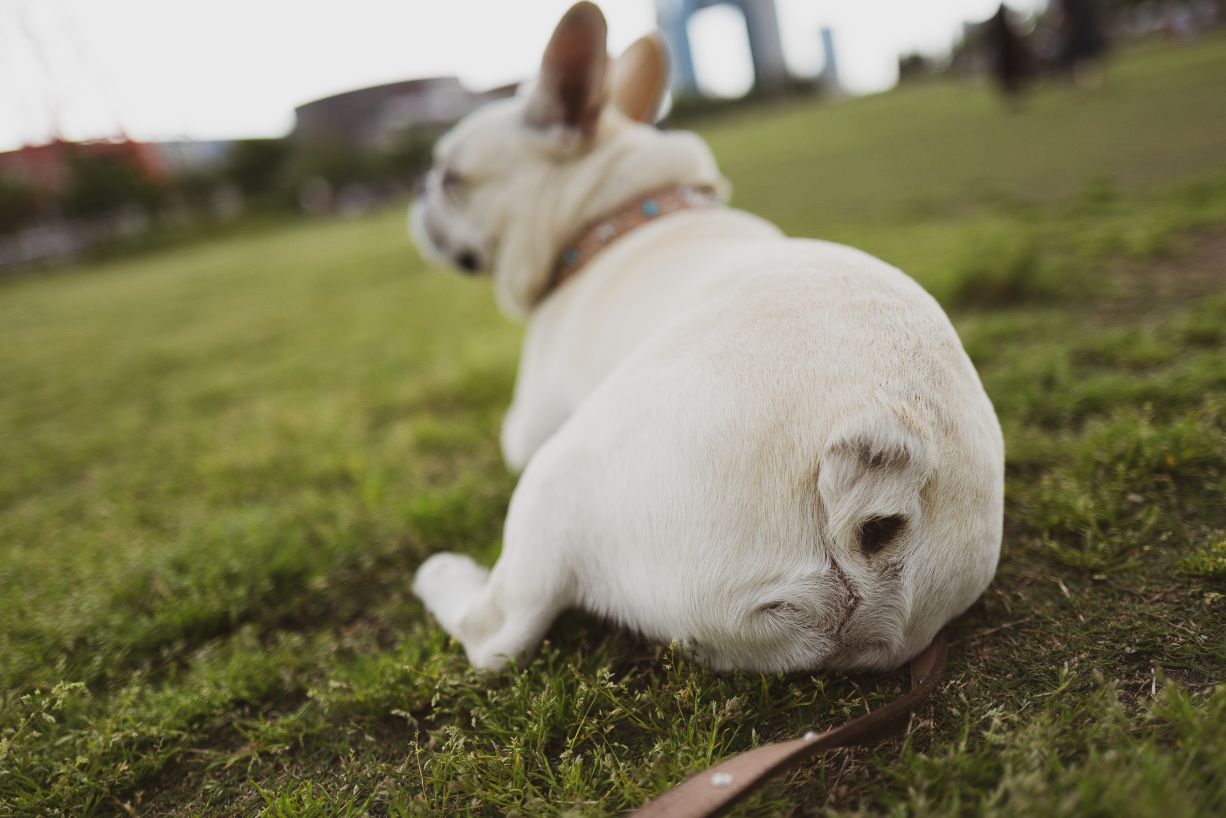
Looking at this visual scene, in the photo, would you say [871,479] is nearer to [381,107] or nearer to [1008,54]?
[1008,54]

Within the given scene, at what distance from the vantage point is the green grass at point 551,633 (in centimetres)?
118

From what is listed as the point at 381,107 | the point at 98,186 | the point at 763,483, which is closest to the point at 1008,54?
the point at 763,483

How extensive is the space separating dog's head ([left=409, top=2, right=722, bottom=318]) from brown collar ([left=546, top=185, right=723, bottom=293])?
0.03m

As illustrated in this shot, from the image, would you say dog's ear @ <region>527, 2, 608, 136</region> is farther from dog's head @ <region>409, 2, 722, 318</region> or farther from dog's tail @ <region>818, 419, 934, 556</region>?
dog's tail @ <region>818, 419, 934, 556</region>

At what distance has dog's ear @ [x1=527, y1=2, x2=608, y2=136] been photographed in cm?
233

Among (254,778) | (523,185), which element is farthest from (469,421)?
(254,778)

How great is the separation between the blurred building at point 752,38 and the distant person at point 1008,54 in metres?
66.5

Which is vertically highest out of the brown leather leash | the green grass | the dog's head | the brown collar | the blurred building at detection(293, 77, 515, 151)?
the blurred building at detection(293, 77, 515, 151)

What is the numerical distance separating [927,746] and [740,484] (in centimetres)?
54

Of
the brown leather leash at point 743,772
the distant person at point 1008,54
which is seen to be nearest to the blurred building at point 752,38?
the distant person at point 1008,54

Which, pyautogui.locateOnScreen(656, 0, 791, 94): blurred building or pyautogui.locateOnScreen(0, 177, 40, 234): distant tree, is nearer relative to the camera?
pyautogui.locateOnScreen(0, 177, 40, 234): distant tree

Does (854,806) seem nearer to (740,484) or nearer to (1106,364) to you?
(740,484)

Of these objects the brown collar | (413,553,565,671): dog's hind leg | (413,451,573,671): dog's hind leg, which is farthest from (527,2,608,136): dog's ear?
(413,553,565,671): dog's hind leg

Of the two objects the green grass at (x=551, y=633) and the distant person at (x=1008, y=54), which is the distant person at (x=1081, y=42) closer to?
the distant person at (x=1008, y=54)
